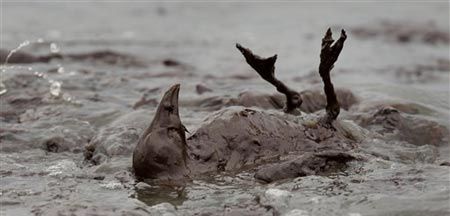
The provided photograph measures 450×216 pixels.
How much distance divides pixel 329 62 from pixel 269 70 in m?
0.52

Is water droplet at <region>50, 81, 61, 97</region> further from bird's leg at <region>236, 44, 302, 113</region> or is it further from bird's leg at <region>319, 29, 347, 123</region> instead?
bird's leg at <region>319, 29, 347, 123</region>

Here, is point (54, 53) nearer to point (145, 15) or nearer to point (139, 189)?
point (139, 189)

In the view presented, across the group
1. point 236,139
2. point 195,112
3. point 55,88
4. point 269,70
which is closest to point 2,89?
point 55,88

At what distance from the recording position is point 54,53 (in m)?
10.5

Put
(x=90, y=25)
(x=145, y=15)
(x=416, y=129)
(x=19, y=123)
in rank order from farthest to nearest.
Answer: (x=145, y=15) < (x=90, y=25) < (x=19, y=123) < (x=416, y=129)

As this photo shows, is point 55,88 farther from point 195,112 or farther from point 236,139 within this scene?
point 236,139

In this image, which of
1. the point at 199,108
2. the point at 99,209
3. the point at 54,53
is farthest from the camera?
the point at 54,53

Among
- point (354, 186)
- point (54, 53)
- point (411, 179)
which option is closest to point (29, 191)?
point (354, 186)

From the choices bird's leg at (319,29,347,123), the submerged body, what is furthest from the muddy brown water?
bird's leg at (319,29,347,123)

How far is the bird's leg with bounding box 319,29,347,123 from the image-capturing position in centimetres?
469

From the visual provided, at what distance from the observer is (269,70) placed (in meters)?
5.18

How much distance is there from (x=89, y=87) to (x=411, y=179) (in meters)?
4.38

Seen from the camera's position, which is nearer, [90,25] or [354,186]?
[354,186]

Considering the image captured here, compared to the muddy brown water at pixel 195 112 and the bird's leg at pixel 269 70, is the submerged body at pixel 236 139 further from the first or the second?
the muddy brown water at pixel 195 112
